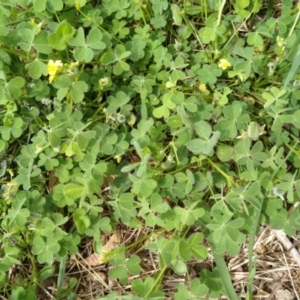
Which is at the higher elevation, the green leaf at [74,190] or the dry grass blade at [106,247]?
the green leaf at [74,190]

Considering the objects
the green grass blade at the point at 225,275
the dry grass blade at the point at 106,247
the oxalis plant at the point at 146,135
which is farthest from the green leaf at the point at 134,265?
the green grass blade at the point at 225,275

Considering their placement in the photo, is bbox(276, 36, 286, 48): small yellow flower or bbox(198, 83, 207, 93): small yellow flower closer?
→ bbox(276, 36, 286, 48): small yellow flower

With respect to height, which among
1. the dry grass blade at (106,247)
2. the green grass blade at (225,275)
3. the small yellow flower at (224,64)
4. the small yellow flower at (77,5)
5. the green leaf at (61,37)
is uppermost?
the small yellow flower at (77,5)

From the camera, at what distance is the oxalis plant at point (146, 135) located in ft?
7.55

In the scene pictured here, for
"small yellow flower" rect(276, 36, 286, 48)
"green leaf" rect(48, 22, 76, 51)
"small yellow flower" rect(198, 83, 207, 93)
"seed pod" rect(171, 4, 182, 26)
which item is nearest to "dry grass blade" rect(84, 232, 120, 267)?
"small yellow flower" rect(198, 83, 207, 93)

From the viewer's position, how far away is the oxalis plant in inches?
90.6

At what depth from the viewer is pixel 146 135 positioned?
7.84 feet

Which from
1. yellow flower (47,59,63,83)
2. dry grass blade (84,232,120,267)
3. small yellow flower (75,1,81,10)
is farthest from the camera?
dry grass blade (84,232,120,267)

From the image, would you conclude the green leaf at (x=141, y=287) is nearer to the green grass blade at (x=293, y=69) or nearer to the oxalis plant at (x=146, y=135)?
the oxalis plant at (x=146, y=135)

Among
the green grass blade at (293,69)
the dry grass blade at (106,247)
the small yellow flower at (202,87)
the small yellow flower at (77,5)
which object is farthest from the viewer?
the dry grass blade at (106,247)

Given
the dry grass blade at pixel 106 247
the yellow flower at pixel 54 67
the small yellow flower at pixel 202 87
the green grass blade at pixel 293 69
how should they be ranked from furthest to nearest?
the dry grass blade at pixel 106 247, the small yellow flower at pixel 202 87, the green grass blade at pixel 293 69, the yellow flower at pixel 54 67

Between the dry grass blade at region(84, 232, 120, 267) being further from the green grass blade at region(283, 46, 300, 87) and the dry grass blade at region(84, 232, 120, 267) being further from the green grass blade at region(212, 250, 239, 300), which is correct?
the green grass blade at region(283, 46, 300, 87)

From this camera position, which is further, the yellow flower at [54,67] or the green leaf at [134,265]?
the green leaf at [134,265]

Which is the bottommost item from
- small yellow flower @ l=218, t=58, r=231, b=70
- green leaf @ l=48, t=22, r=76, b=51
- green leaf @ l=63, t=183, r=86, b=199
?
green leaf @ l=63, t=183, r=86, b=199
